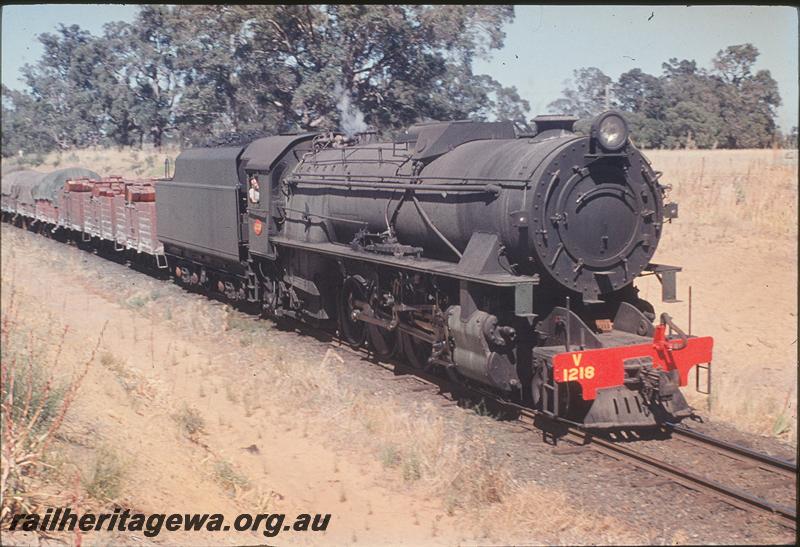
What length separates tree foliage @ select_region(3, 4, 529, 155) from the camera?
23.8 m

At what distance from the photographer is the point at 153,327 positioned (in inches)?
575

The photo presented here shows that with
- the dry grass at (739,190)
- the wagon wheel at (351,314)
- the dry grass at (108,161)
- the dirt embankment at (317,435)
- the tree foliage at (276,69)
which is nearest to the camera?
the dirt embankment at (317,435)

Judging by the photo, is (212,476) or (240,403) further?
(240,403)

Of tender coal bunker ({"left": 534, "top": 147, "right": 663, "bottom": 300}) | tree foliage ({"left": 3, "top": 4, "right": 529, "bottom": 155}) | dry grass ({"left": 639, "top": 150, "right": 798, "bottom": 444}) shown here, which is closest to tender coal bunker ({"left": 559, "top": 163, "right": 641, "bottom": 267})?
tender coal bunker ({"left": 534, "top": 147, "right": 663, "bottom": 300})

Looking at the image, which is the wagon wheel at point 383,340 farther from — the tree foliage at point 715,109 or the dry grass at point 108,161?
the dry grass at point 108,161

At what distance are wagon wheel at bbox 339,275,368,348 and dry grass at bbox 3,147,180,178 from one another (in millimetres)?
23739

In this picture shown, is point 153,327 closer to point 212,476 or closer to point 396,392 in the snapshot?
point 396,392

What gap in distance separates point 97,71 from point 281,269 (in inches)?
693

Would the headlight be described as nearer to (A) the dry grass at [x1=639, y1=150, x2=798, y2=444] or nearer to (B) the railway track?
(B) the railway track

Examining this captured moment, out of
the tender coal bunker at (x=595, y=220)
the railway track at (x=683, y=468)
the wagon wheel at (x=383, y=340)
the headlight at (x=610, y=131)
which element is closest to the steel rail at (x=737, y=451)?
the railway track at (x=683, y=468)

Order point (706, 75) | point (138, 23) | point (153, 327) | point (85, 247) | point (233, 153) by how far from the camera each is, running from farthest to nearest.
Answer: point (706, 75) → point (138, 23) → point (85, 247) → point (233, 153) → point (153, 327)

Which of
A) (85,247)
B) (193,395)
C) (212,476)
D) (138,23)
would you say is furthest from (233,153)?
(138,23)
